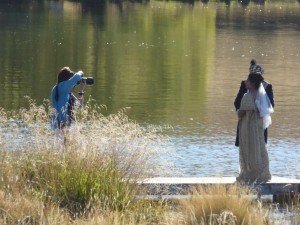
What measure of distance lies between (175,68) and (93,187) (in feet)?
81.6

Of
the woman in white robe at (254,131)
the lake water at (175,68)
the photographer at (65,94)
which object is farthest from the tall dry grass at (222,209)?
the lake water at (175,68)

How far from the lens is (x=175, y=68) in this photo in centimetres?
3434

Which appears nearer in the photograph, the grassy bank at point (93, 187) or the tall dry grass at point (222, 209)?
the tall dry grass at point (222, 209)

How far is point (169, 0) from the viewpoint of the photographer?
10650 centimetres

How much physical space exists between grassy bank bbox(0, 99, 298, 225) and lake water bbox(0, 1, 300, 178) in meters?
4.20

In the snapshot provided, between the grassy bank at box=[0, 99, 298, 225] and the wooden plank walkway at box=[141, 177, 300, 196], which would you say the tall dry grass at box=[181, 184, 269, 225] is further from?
the wooden plank walkway at box=[141, 177, 300, 196]

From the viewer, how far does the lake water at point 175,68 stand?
18.5 metres

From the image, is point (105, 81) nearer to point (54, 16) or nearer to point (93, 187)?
point (93, 187)

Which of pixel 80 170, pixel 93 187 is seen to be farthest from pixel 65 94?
pixel 93 187

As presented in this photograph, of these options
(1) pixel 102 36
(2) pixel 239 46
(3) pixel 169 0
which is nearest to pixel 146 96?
(2) pixel 239 46

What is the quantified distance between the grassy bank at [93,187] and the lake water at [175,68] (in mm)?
4202

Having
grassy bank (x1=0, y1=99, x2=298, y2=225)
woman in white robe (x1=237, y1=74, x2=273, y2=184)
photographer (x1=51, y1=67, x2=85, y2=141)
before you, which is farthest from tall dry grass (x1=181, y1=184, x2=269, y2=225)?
photographer (x1=51, y1=67, x2=85, y2=141)

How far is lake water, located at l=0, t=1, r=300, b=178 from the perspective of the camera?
1845 cm

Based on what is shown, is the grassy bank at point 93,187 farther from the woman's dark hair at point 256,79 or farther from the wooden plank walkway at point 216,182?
the woman's dark hair at point 256,79
